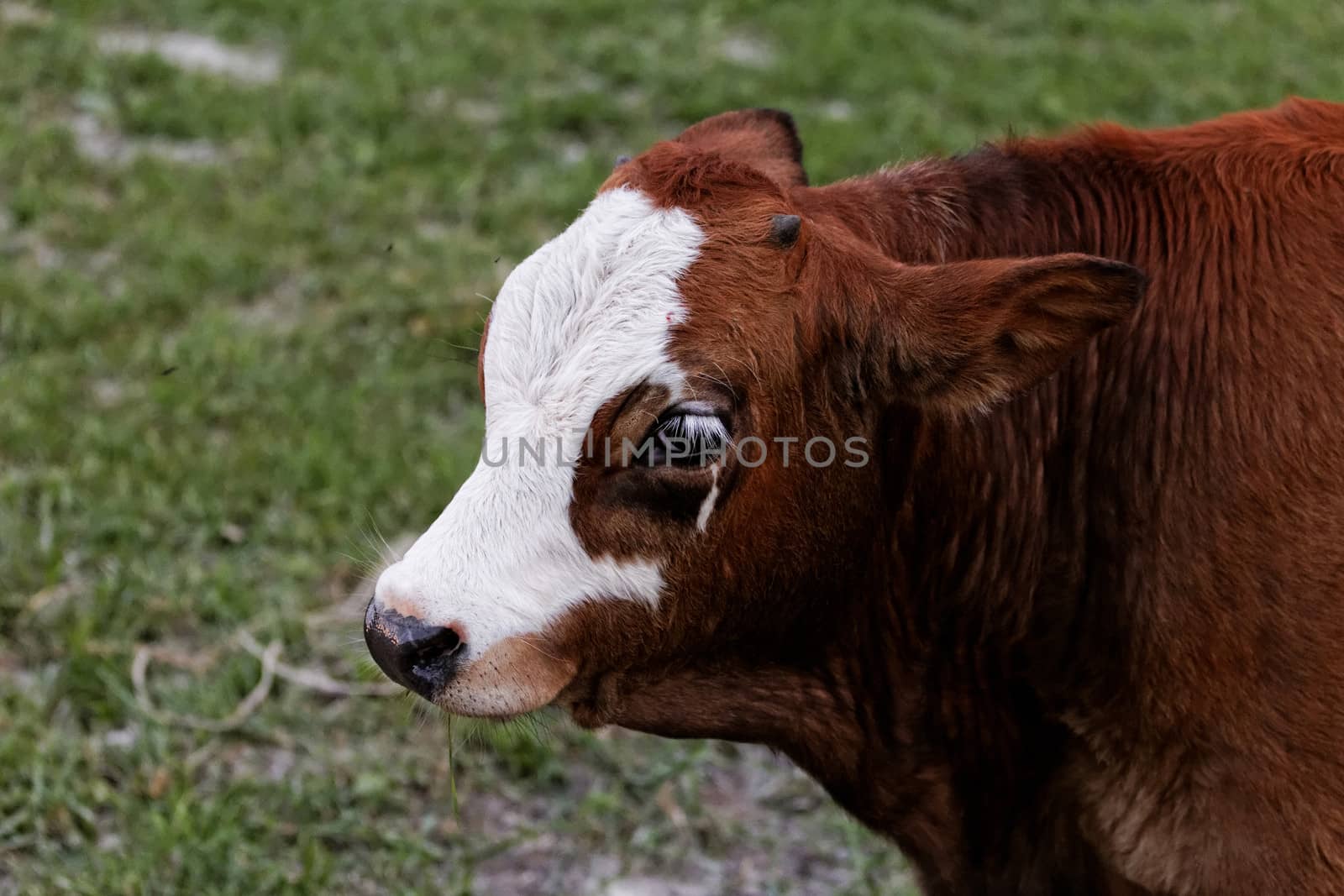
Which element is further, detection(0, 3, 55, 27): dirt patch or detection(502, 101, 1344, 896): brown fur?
detection(0, 3, 55, 27): dirt patch

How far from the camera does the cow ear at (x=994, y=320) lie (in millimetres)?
2457

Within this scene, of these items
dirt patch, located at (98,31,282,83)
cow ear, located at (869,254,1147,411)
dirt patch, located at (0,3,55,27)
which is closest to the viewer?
cow ear, located at (869,254,1147,411)

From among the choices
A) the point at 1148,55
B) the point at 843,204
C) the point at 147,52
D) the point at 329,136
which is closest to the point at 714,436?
the point at 843,204

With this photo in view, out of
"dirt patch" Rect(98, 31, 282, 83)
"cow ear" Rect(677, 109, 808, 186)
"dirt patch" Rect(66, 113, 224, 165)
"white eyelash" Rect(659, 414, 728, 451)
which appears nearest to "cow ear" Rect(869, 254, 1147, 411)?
"white eyelash" Rect(659, 414, 728, 451)

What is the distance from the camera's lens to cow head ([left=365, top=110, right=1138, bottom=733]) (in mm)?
2549

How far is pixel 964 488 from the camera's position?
2883 mm

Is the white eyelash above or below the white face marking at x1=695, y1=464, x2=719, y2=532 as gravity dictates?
above

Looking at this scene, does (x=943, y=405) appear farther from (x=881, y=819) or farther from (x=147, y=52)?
(x=147, y=52)

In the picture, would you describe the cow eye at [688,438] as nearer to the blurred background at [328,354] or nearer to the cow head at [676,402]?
the cow head at [676,402]

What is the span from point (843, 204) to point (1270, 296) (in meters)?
0.84

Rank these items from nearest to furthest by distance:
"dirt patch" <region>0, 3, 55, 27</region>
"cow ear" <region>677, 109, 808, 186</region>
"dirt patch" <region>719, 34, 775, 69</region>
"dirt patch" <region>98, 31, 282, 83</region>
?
"cow ear" <region>677, 109, 808, 186</region>
"dirt patch" <region>98, 31, 282, 83</region>
"dirt patch" <region>0, 3, 55, 27</region>
"dirt patch" <region>719, 34, 775, 69</region>

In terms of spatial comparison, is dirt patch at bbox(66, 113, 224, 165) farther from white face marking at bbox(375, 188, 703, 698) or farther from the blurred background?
white face marking at bbox(375, 188, 703, 698)

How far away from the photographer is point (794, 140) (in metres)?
3.29

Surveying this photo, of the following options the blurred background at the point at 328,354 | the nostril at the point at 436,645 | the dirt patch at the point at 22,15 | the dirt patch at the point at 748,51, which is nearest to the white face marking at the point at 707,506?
the nostril at the point at 436,645
